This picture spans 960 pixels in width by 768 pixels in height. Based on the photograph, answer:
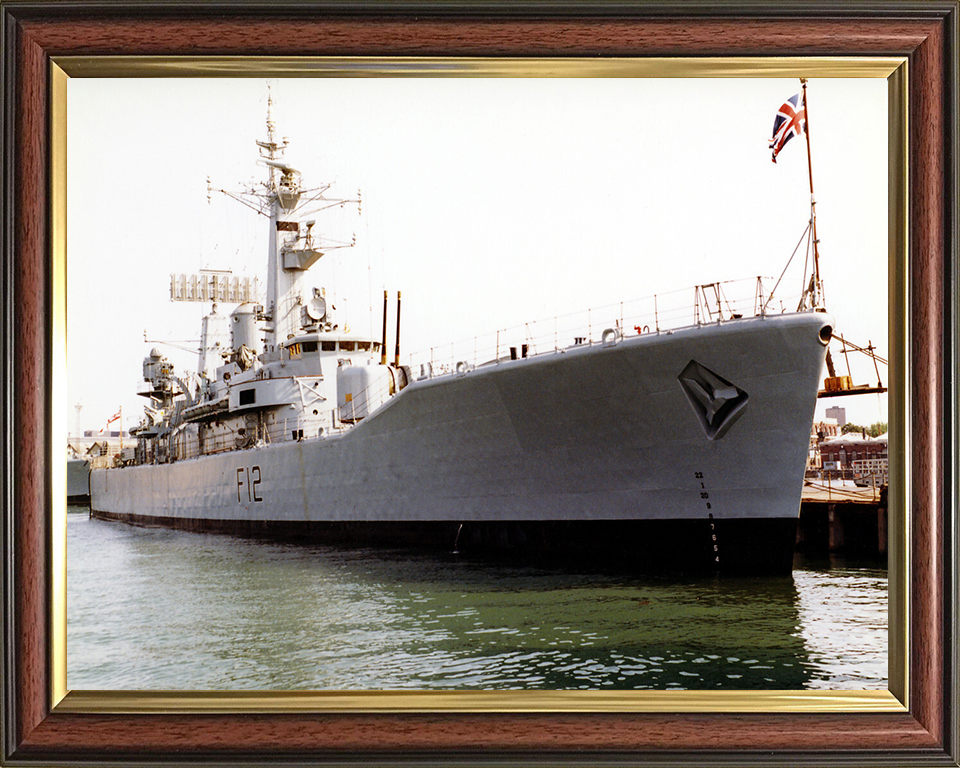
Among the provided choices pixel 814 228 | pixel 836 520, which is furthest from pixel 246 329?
pixel 814 228

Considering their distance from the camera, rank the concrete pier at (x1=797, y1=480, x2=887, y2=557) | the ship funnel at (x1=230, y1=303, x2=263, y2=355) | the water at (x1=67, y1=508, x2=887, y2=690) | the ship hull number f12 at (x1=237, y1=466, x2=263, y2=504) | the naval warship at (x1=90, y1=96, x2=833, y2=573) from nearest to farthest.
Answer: the water at (x1=67, y1=508, x2=887, y2=690) < the concrete pier at (x1=797, y1=480, x2=887, y2=557) < the naval warship at (x1=90, y1=96, x2=833, y2=573) < the ship hull number f12 at (x1=237, y1=466, x2=263, y2=504) < the ship funnel at (x1=230, y1=303, x2=263, y2=355)

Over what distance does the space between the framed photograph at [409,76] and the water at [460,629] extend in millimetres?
148

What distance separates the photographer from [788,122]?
4.13 metres

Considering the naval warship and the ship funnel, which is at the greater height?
the ship funnel

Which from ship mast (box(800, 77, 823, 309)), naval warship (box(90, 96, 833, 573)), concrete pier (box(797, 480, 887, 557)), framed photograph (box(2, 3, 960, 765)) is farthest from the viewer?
naval warship (box(90, 96, 833, 573))

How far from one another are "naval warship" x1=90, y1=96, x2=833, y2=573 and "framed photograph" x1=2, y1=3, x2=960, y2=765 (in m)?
1.01

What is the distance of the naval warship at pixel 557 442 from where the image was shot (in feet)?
24.6

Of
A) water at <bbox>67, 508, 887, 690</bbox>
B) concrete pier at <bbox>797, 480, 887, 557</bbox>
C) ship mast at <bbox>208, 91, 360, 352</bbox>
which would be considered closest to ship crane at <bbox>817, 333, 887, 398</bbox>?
concrete pier at <bbox>797, 480, 887, 557</bbox>

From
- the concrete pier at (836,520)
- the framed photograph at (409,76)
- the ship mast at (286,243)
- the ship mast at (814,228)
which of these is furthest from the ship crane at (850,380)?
the ship mast at (286,243)

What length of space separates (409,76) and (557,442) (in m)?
5.76

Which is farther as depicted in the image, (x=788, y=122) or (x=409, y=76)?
(x=788, y=122)

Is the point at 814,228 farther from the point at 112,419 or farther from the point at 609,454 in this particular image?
the point at 609,454

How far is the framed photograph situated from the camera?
134 inches

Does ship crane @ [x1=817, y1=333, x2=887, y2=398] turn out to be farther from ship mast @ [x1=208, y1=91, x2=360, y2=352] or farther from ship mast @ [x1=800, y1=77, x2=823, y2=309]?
ship mast @ [x1=208, y1=91, x2=360, y2=352]
